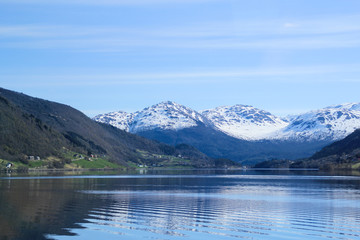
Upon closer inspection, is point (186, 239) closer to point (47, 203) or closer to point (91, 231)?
point (91, 231)

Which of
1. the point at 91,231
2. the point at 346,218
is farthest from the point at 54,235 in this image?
the point at 346,218

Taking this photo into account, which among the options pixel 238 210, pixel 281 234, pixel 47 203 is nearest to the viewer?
pixel 281 234

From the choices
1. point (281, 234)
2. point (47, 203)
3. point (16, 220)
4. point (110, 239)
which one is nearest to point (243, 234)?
point (281, 234)

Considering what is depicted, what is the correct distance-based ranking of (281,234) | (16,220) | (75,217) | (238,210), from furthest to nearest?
(238,210) < (75,217) < (16,220) < (281,234)

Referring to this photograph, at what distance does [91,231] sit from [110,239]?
4592 mm

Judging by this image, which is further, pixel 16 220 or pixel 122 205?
pixel 122 205

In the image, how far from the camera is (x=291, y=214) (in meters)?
70.8

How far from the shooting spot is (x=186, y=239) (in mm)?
51781

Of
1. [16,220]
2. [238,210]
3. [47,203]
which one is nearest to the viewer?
[16,220]

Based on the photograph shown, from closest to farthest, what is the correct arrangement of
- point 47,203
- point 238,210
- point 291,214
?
point 291,214, point 238,210, point 47,203

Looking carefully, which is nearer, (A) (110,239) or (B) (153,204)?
(A) (110,239)

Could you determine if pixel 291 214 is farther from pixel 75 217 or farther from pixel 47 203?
pixel 47 203

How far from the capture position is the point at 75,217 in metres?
65.2

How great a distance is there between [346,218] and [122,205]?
33.5 metres
